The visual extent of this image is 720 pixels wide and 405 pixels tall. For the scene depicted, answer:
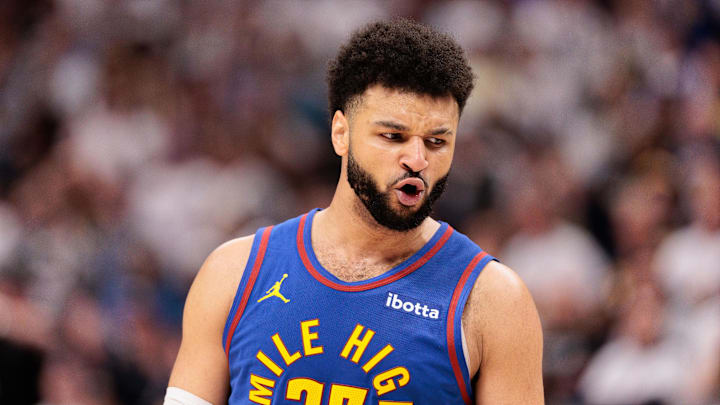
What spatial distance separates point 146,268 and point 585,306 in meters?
2.89

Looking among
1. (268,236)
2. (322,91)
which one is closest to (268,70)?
(322,91)

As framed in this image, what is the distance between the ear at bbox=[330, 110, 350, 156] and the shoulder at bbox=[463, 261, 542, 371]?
22.3 inches

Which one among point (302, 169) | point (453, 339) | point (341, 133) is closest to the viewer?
point (453, 339)

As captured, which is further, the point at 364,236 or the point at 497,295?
the point at 364,236

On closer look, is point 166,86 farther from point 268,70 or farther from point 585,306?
point 585,306

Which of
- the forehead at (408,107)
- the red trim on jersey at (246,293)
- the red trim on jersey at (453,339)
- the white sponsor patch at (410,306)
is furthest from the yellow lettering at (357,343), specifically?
the forehead at (408,107)

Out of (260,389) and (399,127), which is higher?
(399,127)

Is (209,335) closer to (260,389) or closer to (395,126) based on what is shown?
(260,389)

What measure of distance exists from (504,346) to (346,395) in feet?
1.52

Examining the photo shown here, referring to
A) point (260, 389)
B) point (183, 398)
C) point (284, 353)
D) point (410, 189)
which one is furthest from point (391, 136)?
point (183, 398)

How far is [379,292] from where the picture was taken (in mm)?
2635

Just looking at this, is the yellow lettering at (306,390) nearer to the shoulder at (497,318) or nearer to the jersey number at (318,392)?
the jersey number at (318,392)

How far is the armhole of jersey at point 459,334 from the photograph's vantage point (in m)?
2.49

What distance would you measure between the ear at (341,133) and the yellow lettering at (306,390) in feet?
2.21
